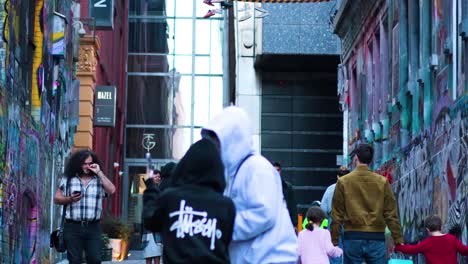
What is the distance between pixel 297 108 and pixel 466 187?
3262 centimetres

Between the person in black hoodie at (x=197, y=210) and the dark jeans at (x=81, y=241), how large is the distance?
6.17 metres

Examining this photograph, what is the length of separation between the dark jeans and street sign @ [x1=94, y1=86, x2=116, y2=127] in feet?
75.3

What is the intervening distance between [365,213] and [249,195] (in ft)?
18.4

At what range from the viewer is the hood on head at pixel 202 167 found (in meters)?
7.08

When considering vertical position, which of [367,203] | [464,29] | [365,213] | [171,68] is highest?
[171,68]

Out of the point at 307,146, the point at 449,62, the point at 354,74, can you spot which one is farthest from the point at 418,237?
the point at 307,146

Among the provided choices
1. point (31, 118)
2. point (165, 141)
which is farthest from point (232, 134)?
point (165, 141)

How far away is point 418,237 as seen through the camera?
20844 millimetres

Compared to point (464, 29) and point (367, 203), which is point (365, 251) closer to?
point (367, 203)

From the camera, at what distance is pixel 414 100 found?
2175 centimetres

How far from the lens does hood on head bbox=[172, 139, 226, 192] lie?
23.2ft

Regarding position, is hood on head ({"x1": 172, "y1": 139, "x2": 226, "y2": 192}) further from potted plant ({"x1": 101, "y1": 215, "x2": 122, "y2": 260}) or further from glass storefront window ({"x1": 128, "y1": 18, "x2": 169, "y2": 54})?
glass storefront window ({"x1": 128, "y1": 18, "x2": 169, "y2": 54})

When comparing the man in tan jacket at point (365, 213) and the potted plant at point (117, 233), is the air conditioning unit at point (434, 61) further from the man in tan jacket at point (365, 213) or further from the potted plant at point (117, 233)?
the potted plant at point (117, 233)

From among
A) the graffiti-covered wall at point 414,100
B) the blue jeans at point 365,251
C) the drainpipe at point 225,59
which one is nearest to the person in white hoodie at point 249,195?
the blue jeans at point 365,251
